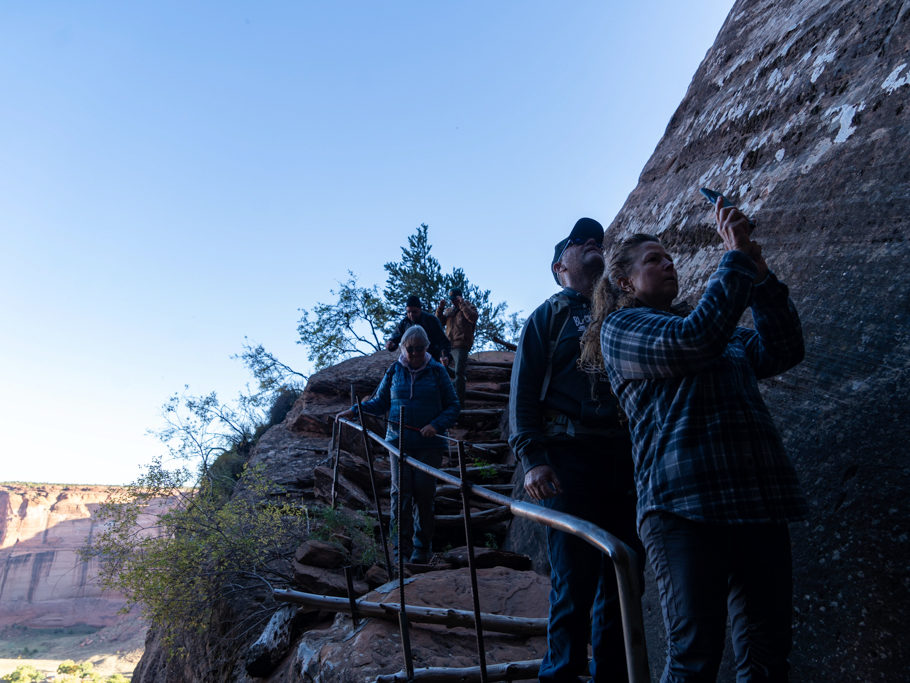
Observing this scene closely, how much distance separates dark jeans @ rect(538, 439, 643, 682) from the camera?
6.90ft

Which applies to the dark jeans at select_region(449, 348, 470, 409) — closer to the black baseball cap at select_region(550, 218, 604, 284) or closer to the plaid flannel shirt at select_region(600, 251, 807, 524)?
the black baseball cap at select_region(550, 218, 604, 284)

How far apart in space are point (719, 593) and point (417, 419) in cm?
373

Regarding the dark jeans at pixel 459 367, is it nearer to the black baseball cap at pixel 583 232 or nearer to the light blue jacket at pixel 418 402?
the light blue jacket at pixel 418 402

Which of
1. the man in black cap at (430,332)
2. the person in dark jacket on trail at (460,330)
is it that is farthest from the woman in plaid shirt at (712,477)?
the person in dark jacket on trail at (460,330)

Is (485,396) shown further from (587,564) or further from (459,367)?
(587,564)

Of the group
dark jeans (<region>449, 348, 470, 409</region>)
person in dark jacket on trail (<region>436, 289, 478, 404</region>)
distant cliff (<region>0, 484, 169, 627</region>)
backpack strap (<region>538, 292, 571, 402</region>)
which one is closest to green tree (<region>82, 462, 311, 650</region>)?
dark jeans (<region>449, 348, 470, 409</region>)

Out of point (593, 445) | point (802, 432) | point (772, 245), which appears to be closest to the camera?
point (593, 445)

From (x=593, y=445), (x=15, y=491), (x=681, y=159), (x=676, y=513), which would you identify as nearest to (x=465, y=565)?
(x=593, y=445)

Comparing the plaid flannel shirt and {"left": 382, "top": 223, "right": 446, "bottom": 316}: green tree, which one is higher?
{"left": 382, "top": 223, "right": 446, "bottom": 316}: green tree

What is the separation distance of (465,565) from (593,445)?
2.58m

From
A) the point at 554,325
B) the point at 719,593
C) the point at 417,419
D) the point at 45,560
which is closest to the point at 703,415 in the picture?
the point at 719,593

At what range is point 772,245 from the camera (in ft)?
10.7

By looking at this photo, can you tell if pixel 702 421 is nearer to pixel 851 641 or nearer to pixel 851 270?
pixel 851 641

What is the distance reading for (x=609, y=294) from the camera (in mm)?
2076
